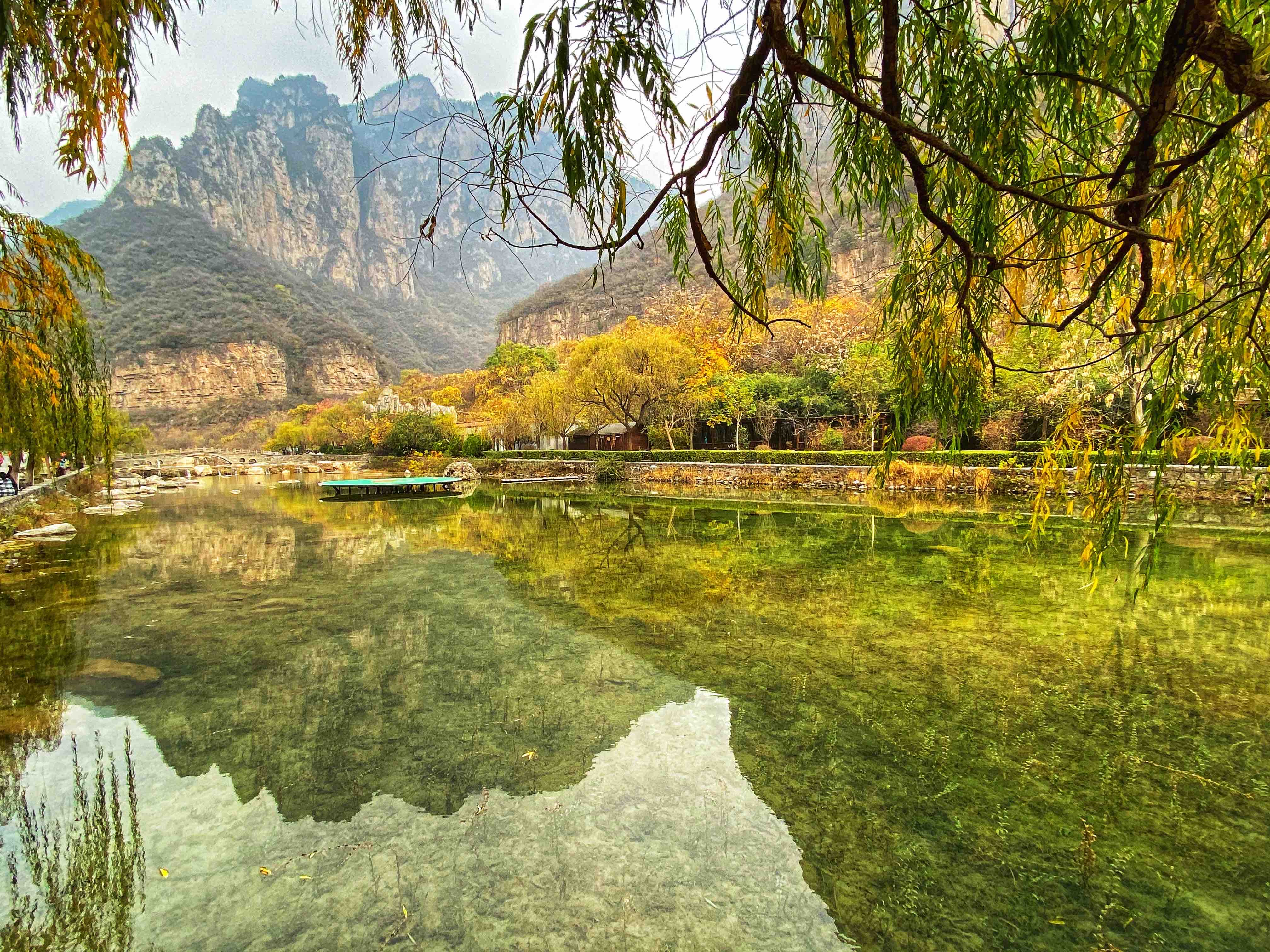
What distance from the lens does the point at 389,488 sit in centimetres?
2202

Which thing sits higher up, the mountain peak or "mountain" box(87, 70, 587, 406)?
the mountain peak

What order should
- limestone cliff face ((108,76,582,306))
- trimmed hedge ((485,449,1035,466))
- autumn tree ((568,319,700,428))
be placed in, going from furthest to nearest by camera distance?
limestone cliff face ((108,76,582,306)) → autumn tree ((568,319,700,428)) → trimmed hedge ((485,449,1035,466))

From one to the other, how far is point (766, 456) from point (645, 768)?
67.0 feet

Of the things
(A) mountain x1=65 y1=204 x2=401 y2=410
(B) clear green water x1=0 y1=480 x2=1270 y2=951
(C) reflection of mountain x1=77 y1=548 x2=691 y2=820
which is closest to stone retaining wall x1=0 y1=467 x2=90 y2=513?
(B) clear green water x1=0 y1=480 x2=1270 y2=951

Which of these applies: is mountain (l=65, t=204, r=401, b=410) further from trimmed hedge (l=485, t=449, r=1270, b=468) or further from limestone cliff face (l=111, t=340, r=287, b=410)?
trimmed hedge (l=485, t=449, r=1270, b=468)

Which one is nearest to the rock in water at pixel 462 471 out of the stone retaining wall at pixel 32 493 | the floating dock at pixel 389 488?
the floating dock at pixel 389 488

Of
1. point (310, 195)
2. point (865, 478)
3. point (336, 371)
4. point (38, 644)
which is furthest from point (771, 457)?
point (310, 195)

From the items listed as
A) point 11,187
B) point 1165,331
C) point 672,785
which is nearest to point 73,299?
point 11,187

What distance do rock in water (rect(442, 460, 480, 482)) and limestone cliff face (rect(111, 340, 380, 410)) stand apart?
152 ft

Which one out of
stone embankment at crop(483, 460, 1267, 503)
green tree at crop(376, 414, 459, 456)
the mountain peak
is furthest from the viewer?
the mountain peak

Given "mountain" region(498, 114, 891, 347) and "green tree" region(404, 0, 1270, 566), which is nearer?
"green tree" region(404, 0, 1270, 566)

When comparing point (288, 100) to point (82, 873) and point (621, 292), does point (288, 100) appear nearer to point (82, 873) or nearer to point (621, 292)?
point (621, 292)

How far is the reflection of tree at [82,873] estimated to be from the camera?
1957 mm

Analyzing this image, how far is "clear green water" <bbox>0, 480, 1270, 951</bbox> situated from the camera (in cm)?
207
